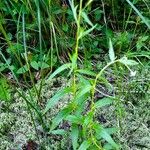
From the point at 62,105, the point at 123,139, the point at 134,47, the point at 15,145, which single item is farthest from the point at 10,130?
the point at 134,47

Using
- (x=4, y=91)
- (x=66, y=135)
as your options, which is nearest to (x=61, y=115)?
(x=66, y=135)

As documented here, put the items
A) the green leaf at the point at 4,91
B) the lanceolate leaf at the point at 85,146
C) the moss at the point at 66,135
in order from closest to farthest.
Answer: the lanceolate leaf at the point at 85,146, the moss at the point at 66,135, the green leaf at the point at 4,91

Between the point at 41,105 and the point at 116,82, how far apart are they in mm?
309

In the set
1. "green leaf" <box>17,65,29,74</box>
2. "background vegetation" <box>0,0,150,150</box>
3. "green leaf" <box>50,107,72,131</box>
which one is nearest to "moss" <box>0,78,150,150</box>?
"background vegetation" <box>0,0,150,150</box>

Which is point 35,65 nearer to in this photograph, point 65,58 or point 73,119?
point 65,58

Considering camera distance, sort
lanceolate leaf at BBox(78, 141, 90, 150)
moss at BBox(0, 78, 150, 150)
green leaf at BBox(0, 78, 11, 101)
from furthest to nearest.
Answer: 1. green leaf at BBox(0, 78, 11, 101)
2. moss at BBox(0, 78, 150, 150)
3. lanceolate leaf at BBox(78, 141, 90, 150)

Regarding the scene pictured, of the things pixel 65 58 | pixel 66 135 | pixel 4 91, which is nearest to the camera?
pixel 66 135

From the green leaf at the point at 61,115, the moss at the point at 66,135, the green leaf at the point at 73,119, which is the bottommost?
the moss at the point at 66,135

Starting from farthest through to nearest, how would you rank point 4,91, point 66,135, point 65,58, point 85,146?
point 65,58, point 4,91, point 66,135, point 85,146

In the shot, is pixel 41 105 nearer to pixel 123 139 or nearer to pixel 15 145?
pixel 15 145

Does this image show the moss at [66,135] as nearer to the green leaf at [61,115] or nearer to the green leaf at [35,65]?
the green leaf at [35,65]

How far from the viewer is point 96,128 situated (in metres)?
1.17

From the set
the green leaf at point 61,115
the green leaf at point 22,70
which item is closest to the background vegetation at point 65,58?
the green leaf at point 22,70

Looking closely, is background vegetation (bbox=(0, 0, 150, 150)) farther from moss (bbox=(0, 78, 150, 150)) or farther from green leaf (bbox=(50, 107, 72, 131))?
green leaf (bbox=(50, 107, 72, 131))
